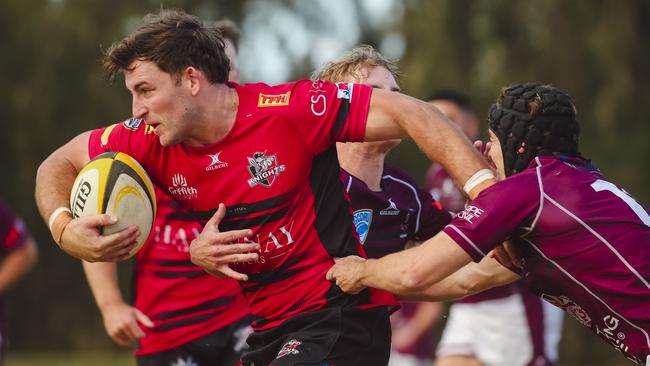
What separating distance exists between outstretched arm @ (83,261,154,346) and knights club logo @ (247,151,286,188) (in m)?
1.69

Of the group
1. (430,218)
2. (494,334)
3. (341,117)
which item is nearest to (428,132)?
(341,117)

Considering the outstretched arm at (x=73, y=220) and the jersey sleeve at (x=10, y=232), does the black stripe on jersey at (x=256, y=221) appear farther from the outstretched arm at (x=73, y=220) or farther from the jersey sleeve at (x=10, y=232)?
the jersey sleeve at (x=10, y=232)

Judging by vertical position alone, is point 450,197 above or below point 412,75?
above

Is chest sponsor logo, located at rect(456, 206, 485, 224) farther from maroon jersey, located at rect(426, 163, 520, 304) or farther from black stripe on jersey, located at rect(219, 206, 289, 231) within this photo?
maroon jersey, located at rect(426, 163, 520, 304)

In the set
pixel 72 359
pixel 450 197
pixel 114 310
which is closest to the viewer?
pixel 114 310

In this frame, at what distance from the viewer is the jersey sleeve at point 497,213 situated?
158 inches

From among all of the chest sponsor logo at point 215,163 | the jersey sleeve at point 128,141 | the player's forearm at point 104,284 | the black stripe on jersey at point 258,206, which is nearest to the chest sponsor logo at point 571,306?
the black stripe on jersey at point 258,206

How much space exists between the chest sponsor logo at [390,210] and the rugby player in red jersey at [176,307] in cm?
120

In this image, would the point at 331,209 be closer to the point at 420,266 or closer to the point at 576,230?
the point at 420,266

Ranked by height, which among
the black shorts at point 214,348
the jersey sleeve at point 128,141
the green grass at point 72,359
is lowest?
the green grass at point 72,359

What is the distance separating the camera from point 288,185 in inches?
177

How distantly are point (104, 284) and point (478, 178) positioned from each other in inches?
106

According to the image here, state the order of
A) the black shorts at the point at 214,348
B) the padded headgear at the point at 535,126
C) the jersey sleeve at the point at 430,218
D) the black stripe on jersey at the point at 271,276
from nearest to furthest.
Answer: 1. the padded headgear at the point at 535,126
2. the black stripe on jersey at the point at 271,276
3. the jersey sleeve at the point at 430,218
4. the black shorts at the point at 214,348

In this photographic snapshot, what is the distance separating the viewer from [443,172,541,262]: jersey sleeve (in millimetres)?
4020
